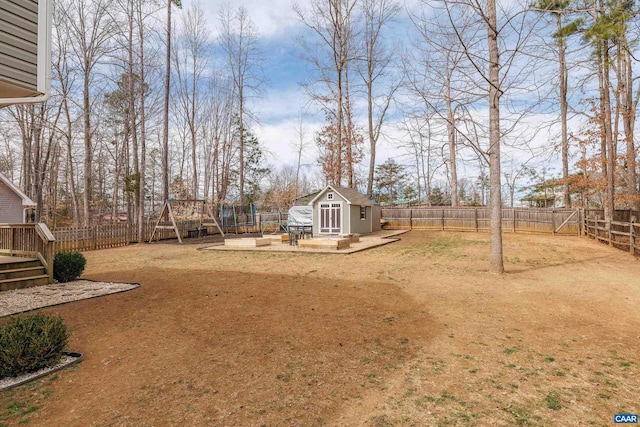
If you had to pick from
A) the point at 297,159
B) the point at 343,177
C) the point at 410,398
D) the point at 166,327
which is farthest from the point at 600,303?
the point at 297,159

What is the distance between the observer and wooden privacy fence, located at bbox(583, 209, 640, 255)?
11.2m

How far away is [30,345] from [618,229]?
61.4ft

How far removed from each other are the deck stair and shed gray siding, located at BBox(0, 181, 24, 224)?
802 cm

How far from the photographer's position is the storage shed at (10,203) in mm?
13492

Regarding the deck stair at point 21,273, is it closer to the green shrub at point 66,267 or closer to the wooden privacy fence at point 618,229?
the green shrub at point 66,267

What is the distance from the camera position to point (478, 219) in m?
21.6

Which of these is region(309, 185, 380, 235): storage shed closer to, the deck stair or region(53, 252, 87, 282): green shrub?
region(53, 252, 87, 282): green shrub

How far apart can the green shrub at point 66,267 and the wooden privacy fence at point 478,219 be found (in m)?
19.4

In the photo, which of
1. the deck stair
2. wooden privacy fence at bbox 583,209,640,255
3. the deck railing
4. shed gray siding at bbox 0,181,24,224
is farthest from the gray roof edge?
wooden privacy fence at bbox 583,209,640,255

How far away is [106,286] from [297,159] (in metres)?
34.5

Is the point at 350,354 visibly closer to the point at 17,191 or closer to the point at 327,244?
the point at 327,244

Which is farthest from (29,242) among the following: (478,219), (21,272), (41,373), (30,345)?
(478,219)

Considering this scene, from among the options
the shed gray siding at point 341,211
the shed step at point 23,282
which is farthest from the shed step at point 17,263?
the shed gray siding at point 341,211

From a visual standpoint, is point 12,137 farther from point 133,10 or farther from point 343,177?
point 343,177
